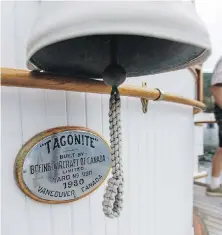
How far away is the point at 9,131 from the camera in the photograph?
0.64 m

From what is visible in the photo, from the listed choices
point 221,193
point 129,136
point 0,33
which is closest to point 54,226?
point 129,136

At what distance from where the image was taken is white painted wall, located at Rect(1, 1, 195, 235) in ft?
2.11

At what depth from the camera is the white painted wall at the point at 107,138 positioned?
2.11 ft

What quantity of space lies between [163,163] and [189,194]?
431 millimetres

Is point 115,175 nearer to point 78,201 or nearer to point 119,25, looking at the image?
point 78,201

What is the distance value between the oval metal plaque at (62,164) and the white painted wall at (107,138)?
3 cm

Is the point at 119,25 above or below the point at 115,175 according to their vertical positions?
above

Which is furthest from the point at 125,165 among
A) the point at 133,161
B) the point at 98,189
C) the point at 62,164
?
the point at 62,164

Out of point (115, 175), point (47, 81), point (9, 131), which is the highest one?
point (47, 81)

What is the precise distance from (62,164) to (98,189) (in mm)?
186

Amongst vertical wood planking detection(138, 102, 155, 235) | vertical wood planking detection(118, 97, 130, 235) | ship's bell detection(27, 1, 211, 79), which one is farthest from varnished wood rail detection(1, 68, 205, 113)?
vertical wood planking detection(138, 102, 155, 235)

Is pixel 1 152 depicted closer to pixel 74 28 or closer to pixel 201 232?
pixel 74 28

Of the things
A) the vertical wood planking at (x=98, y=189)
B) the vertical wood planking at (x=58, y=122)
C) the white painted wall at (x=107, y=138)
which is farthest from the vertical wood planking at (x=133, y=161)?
the vertical wood planking at (x=58, y=122)

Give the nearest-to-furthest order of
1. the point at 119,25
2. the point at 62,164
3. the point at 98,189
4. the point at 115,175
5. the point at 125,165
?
the point at 119,25, the point at 115,175, the point at 62,164, the point at 98,189, the point at 125,165
